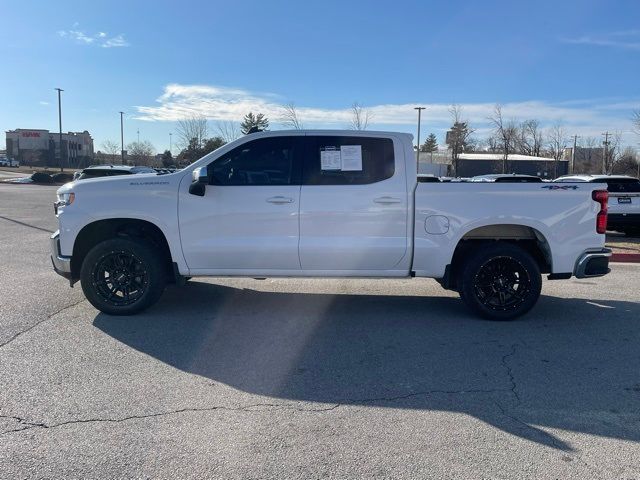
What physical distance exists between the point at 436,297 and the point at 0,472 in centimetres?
550

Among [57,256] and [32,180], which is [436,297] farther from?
[32,180]

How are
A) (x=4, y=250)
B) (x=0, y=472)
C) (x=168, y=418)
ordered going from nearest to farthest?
(x=0, y=472)
(x=168, y=418)
(x=4, y=250)

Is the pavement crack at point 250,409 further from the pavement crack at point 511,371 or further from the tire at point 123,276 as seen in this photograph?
the tire at point 123,276

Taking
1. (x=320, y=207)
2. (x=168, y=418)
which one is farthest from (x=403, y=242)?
(x=168, y=418)

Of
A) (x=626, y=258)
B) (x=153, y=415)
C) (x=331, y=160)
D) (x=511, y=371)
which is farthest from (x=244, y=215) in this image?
(x=626, y=258)

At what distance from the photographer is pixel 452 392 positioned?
166 inches

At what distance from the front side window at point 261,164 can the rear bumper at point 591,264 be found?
10.9ft

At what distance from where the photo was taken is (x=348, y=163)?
5.97 m

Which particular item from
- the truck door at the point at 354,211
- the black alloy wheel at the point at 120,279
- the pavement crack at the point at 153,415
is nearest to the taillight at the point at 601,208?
the truck door at the point at 354,211

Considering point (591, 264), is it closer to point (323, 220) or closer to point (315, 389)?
point (323, 220)

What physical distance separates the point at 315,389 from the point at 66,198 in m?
3.72

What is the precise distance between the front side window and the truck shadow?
1599 mm

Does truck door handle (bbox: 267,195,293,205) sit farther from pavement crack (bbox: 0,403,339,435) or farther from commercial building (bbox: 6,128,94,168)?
commercial building (bbox: 6,128,94,168)

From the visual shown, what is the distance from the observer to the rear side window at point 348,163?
5.96 m
